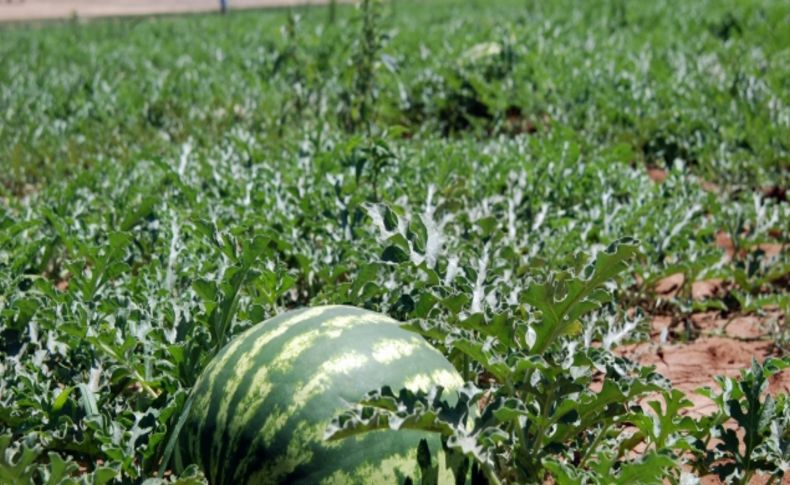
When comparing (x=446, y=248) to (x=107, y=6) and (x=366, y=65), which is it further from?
(x=107, y=6)

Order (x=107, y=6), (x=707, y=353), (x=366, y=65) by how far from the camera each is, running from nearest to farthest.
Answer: (x=707, y=353), (x=366, y=65), (x=107, y=6)

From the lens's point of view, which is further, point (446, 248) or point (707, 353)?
point (707, 353)

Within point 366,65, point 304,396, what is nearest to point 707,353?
point 304,396

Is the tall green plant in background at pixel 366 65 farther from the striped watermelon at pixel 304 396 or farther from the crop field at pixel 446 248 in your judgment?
the striped watermelon at pixel 304 396

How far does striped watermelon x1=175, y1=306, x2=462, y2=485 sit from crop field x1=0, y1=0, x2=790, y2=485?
42 millimetres

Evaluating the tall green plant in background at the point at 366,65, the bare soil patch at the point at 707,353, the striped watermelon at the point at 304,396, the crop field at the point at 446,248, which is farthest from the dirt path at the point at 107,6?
the striped watermelon at the point at 304,396

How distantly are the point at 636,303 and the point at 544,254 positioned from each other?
0.48m

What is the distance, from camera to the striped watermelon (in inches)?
91.4

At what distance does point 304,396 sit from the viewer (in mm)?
2393

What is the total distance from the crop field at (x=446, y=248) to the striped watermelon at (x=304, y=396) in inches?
1.7

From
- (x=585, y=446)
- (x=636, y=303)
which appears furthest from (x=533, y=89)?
(x=585, y=446)

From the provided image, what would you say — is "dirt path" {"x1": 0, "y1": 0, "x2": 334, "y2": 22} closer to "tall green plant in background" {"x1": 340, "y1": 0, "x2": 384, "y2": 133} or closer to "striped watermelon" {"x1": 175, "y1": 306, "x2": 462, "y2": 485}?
"tall green plant in background" {"x1": 340, "y1": 0, "x2": 384, "y2": 133}

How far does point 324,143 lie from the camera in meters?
6.03

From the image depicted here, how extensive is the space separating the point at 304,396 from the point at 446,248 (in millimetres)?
1505
